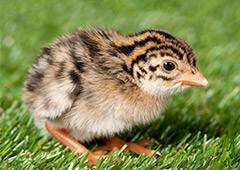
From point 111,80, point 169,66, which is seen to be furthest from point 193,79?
point 111,80

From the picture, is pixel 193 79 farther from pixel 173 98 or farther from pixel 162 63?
pixel 173 98

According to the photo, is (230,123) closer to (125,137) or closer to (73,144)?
(125,137)

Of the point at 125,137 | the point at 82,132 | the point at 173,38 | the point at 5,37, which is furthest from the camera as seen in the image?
the point at 5,37

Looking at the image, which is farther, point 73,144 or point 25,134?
point 25,134

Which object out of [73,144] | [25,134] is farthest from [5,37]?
[73,144]

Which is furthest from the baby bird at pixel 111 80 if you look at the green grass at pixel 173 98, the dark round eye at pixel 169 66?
the green grass at pixel 173 98

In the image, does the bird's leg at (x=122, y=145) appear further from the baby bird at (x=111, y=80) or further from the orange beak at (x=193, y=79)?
the orange beak at (x=193, y=79)

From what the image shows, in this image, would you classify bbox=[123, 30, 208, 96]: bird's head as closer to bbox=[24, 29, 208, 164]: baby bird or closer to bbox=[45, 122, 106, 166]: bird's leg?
bbox=[24, 29, 208, 164]: baby bird

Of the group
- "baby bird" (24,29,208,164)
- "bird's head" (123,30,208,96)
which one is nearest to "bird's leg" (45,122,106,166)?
"baby bird" (24,29,208,164)
